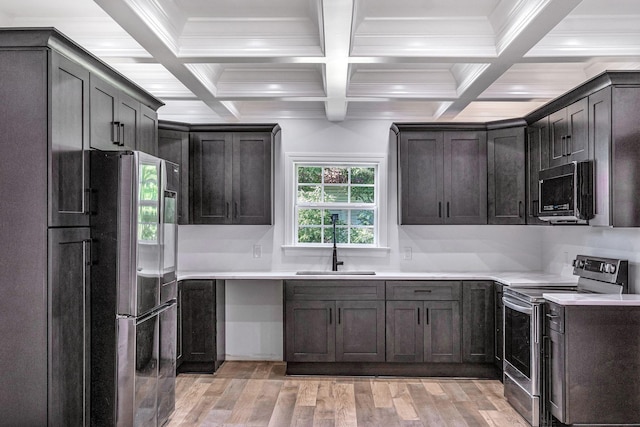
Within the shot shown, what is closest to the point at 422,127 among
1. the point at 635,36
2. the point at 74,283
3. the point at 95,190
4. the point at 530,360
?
the point at 635,36

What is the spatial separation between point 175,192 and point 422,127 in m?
2.54

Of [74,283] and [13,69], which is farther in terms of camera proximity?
[74,283]

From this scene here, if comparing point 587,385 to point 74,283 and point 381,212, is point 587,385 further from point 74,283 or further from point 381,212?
point 74,283

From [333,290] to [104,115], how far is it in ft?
8.17

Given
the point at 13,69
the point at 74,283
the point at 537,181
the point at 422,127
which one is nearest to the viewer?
the point at 13,69

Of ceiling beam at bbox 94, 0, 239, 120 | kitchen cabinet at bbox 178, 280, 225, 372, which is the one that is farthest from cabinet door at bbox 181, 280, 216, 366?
ceiling beam at bbox 94, 0, 239, 120

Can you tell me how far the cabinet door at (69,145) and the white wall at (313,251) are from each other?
2.49m

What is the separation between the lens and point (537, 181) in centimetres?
434

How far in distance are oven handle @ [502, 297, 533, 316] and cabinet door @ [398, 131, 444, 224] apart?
1.12 m

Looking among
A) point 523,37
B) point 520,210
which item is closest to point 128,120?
point 523,37

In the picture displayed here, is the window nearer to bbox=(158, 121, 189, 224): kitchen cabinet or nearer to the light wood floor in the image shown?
bbox=(158, 121, 189, 224): kitchen cabinet

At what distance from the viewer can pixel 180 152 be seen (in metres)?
4.77

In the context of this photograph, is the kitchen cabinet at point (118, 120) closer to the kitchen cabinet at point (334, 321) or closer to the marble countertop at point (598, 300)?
the kitchen cabinet at point (334, 321)

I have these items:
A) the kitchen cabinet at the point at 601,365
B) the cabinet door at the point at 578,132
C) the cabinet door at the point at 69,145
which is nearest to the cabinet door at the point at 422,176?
the cabinet door at the point at 578,132
